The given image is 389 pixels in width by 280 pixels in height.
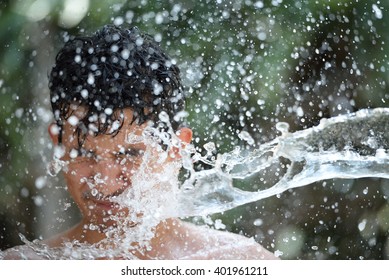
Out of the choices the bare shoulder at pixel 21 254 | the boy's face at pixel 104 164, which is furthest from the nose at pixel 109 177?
the bare shoulder at pixel 21 254

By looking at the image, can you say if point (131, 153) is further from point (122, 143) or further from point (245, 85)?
point (245, 85)

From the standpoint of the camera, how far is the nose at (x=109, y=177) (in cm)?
63

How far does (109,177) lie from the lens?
631mm

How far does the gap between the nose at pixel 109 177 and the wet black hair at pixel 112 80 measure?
3cm

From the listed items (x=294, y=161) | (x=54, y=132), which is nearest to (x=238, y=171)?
(x=294, y=161)

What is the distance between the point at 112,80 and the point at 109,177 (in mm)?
95

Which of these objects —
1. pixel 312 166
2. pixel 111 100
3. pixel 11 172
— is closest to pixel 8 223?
pixel 11 172

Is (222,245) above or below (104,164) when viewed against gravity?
below

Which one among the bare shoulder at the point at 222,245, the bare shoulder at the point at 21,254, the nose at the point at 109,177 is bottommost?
the bare shoulder at the point at 222,245

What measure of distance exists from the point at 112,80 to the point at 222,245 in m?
0.21

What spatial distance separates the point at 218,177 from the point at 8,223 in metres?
0.23

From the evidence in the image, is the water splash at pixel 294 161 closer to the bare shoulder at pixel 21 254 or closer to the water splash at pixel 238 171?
the water splash at pixel 238 171

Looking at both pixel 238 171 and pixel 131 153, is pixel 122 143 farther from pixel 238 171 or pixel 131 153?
pixel 238 171

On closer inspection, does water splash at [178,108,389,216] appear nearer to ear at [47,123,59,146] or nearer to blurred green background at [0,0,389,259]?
blurred green background at [0,0,389,259]
